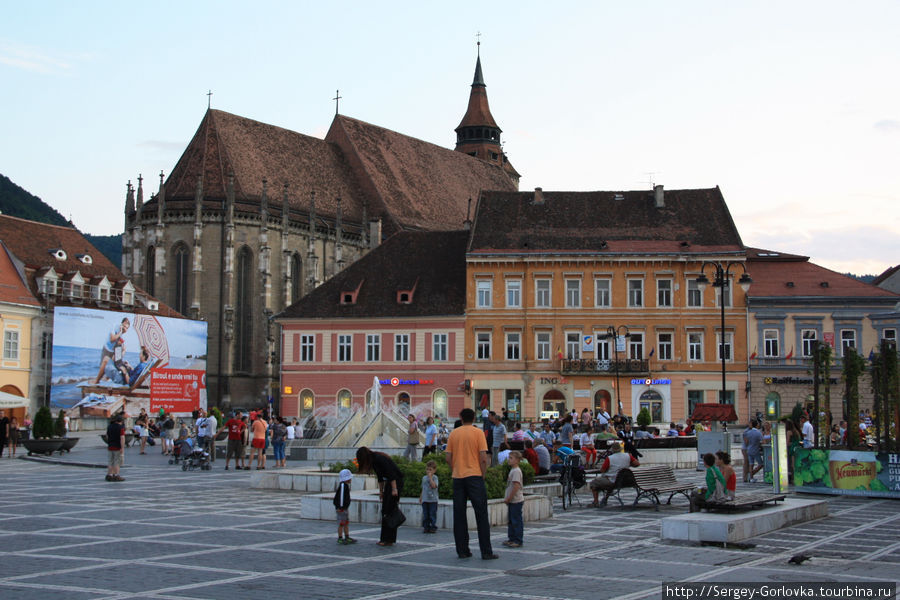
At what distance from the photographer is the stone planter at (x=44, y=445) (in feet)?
119

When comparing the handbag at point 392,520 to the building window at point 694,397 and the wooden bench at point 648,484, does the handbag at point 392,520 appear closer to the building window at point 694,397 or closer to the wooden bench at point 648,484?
the wooden bench at point 648,484

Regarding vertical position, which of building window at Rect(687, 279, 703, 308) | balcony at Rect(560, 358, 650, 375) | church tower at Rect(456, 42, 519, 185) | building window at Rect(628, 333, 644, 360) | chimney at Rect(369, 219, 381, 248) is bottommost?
balcony at Rect(560, 358, 650, 375)

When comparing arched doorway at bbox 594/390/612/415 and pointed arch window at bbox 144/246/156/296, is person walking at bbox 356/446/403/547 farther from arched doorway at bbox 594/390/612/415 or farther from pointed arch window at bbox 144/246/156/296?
pointed arch window at bbox 144/246/156/296

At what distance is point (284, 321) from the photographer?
5584cm

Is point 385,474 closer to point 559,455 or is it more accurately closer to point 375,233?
point 559,455

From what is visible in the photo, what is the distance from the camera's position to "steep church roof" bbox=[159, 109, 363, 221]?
74.0m

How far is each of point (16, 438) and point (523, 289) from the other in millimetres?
24540

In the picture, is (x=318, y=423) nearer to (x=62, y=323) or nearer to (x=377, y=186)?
(x=62, y=323)

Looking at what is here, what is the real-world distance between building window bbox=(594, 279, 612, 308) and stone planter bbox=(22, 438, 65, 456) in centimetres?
2660

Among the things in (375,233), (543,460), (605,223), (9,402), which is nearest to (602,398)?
(605,223)

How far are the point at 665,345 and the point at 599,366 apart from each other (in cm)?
350

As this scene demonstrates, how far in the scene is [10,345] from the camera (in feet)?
176

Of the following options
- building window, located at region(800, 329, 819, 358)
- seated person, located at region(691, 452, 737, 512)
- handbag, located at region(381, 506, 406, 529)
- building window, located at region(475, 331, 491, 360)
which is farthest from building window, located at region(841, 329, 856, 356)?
handbag, located at region(381, 506, 406, 529)

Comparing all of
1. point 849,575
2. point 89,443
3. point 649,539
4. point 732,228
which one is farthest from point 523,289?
point 849,575
